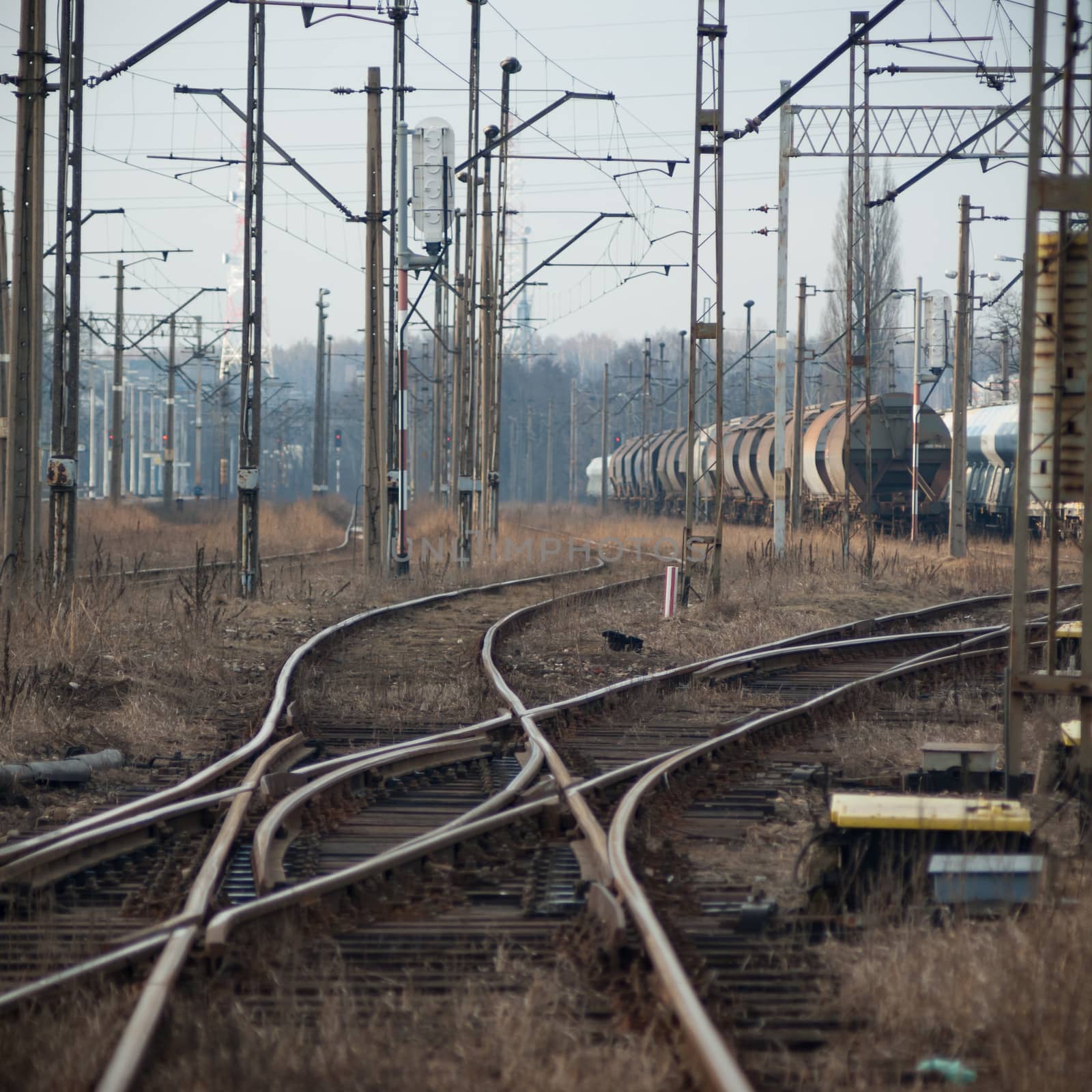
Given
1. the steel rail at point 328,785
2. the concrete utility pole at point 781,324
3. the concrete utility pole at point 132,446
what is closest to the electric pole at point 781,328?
the concrete utility pole at point 781,324

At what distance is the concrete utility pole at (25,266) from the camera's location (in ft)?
40.8

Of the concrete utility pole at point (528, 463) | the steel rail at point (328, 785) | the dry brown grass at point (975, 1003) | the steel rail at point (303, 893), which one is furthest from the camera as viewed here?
the concrete utility pole at point (528, 463)

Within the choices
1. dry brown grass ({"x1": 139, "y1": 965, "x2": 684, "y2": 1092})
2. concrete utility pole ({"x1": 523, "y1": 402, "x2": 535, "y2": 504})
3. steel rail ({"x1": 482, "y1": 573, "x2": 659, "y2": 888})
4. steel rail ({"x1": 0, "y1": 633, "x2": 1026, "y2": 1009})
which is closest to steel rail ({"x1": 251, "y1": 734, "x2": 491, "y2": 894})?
steel rail ({"x1": 0, "y1": 633, "x2": 1026, "y2": 1009})

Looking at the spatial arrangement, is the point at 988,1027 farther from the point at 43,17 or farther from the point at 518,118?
the point at 518,118

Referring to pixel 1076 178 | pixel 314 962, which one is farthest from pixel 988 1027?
pixel 1076 178

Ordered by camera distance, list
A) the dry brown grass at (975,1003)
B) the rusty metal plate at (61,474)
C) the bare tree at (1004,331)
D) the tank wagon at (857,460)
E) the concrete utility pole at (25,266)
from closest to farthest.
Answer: the dry brown grass at (975,1003), the concrete utility pole at (25,266), the rusty metal plate at (61,474), the tank wagon at (857,460), the bare tree at (1004,331)

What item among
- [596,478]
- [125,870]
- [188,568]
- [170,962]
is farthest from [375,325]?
[596,478]

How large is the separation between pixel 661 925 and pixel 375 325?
16.8 metres

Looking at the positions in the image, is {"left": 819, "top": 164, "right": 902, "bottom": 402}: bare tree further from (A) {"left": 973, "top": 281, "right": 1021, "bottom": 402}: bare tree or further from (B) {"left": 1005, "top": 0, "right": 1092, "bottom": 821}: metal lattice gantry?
(B) {"left": 1005, "top": 0, "right": 1092, "bottom": 821}: metal lattice gantry

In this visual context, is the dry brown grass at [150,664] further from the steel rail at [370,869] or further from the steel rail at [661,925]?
the steel rail at [661,925]

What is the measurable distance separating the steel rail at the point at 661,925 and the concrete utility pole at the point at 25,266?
706cm

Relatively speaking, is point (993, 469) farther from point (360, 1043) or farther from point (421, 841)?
point (360, 1043)

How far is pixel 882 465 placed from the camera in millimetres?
30469

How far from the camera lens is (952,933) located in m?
4.55
